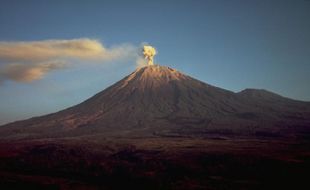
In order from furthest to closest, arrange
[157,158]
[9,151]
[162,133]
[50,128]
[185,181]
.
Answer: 1. [50,128]
2. [162,133]
3. [9,151]
4. [157,158]
5. [185,181]

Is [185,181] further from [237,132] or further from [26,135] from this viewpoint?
[26,135]

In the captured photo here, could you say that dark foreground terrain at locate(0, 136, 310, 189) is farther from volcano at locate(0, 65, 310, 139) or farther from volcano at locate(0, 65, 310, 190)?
volcano at locate(0, 65, 310, 139)

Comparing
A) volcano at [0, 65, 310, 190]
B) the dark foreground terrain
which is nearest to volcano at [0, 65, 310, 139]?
volcano at [0, 65, 310, 190]

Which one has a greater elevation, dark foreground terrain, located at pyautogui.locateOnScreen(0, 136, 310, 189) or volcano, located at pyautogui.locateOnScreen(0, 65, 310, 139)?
volcano, located at pyautogui.locateOnScreen(0, 65, 310, 139)

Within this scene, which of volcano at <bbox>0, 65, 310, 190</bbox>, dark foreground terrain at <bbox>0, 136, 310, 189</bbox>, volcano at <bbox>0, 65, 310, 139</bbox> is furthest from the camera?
volcano at <bbox>0, 65, 310, 139</bbox>

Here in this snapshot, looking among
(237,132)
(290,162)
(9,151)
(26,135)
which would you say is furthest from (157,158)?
(26,135)
